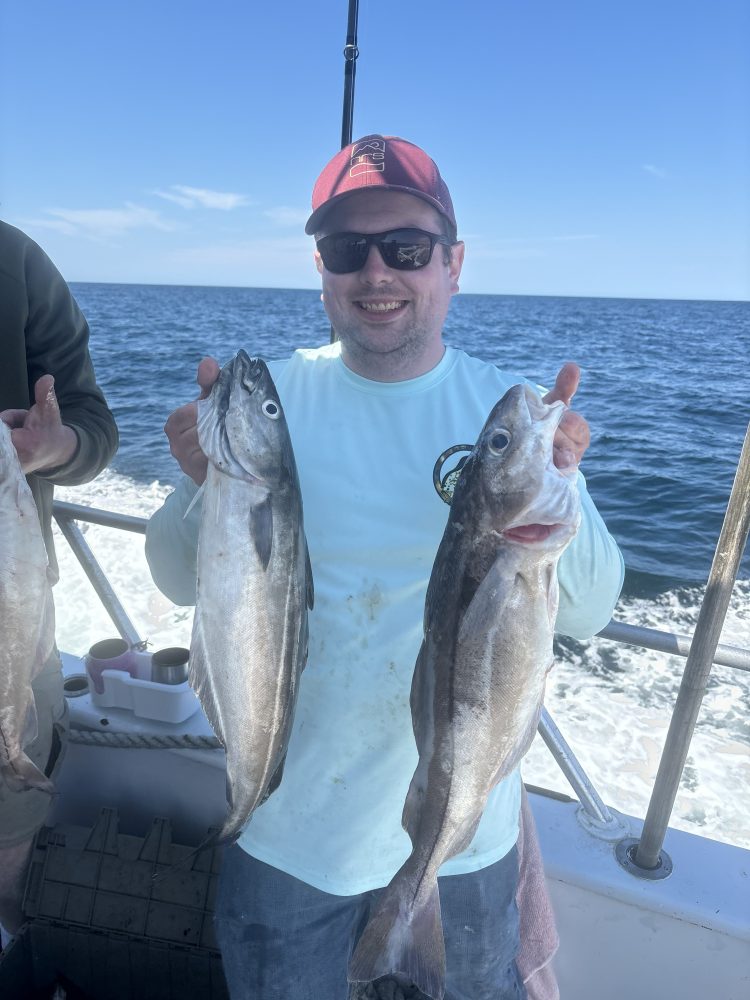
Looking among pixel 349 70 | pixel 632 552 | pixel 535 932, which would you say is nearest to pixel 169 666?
pixel 535 932

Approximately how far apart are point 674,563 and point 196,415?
8.72 metres

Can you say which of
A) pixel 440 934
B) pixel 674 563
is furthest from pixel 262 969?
pixel 674 563

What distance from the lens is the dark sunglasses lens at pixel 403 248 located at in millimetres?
2082

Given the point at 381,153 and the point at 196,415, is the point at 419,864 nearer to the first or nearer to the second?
the point at 196,415

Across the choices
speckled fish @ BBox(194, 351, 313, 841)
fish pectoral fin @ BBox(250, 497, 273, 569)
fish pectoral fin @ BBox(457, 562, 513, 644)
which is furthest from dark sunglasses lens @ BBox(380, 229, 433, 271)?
fish pectoral fin @ BBox(457, 562, 513, 644)

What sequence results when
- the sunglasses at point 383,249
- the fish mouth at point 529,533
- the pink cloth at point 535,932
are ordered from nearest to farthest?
the fish mouth at point 529,533 → the sunglasses at point 383,249 → the pink cloth at point 535,932

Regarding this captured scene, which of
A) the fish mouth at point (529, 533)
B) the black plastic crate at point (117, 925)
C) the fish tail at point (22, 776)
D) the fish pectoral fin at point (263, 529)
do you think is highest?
the fish mouth at point (529, 533)

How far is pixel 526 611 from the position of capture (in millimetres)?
1640

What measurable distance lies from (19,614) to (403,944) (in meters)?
1.35

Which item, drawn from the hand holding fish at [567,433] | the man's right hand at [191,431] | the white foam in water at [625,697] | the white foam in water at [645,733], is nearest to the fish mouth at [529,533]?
the hand holding fish at [567,433]

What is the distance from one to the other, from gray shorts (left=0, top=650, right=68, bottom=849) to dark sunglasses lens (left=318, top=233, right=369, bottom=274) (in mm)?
1733

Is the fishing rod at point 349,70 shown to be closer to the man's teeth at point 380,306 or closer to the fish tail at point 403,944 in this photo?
the man's teeth at point 380,306

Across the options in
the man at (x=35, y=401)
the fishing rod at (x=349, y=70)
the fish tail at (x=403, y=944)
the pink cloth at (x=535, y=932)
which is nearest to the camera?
the fish tail at (x=403, y=944)

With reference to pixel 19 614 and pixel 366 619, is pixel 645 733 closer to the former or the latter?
pixel 366 619
